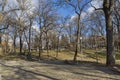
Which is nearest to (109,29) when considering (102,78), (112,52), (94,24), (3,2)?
(112,52)

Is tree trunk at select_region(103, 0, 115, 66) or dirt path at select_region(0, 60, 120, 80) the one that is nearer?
dirt path at select_region(0, 60, 120, 80)

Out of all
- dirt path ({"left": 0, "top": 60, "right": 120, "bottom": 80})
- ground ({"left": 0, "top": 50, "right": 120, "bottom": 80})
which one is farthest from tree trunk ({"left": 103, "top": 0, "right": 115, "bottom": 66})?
dirt path ({"left": 0, "top": 60, "right": 120, "bottom": 80})

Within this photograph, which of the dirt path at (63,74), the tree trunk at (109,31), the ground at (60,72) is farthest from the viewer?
the tree trunk at (109,31)

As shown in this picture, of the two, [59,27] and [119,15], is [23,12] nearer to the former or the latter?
[59,27]

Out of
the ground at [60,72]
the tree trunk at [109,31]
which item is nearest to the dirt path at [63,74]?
the ground at [60,72]

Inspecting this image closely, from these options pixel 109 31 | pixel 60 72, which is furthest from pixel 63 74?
pixel 109 31

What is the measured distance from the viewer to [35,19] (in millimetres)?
54312

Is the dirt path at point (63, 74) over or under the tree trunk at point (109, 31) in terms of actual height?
under

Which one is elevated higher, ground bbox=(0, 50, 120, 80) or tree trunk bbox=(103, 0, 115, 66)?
tree trunk bbox=(103, 0, 115, 66)

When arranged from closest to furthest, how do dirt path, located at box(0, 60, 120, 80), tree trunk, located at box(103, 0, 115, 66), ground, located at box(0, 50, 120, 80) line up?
dirt path, located at box(0, 60, 120, 80) < ground, located at box(0, 50, 120, 80) < tree trunk, located at box(103, 0, 115, 66)

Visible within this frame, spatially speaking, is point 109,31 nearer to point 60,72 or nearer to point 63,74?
point 60,72

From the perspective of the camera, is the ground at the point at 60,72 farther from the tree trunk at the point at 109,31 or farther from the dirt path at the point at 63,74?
the tree trunk at the point at 109,31

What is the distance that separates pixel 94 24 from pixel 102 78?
6555 cm

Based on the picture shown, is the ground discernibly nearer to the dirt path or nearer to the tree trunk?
the dirt path
